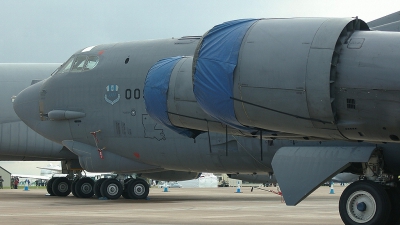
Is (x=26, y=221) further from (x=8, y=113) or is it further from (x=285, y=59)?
(x=8, y=113)

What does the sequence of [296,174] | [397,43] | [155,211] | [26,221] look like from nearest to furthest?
[397,43]
[296,174]
[26,221]
[155,211]

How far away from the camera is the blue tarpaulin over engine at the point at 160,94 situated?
47.8ft

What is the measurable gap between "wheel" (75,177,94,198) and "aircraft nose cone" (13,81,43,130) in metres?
7.80

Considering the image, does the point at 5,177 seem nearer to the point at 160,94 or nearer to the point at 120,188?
the point at 120,188

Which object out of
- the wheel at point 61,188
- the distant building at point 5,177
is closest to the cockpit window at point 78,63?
the wheel at point 61,188

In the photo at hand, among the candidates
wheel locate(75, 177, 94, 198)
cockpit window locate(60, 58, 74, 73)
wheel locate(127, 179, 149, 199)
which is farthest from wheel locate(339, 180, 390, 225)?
wheel locate(75, 177, 94, 198)

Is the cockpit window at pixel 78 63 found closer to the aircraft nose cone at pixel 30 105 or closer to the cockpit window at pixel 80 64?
the cockpit window at pixel 80 64

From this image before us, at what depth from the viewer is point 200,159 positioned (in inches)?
850

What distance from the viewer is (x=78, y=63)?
24.9 m

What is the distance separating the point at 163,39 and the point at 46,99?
4640 millimetres

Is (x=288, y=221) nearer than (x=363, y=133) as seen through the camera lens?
No

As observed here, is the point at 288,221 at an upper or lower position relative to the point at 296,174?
lower

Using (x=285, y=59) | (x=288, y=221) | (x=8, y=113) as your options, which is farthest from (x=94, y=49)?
(x=285, y=59)

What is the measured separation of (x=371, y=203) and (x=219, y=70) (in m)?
3.96
